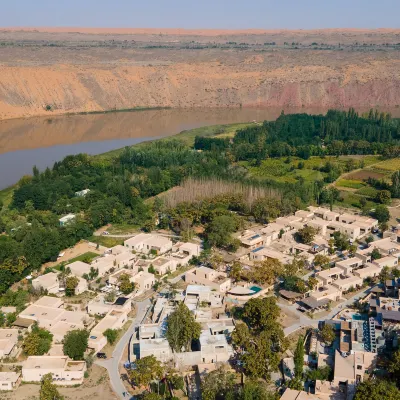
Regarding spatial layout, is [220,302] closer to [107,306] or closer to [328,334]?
[107,306]

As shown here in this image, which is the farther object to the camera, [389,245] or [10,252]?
[389,245]

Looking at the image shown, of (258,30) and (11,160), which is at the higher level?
(258,30)

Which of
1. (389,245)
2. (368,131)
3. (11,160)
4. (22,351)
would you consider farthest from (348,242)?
(11,160)

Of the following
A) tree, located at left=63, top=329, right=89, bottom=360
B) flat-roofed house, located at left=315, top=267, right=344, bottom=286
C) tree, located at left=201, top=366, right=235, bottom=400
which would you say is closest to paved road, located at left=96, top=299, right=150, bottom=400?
tree, located at left=63, top=329, right=89, bottom=360

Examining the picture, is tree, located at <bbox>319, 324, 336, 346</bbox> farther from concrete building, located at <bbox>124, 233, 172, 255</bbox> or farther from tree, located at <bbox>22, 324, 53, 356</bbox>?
concrete building, located at <bbox>124, 233, 172, 255</bbox>

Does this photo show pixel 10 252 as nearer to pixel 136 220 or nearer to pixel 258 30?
pixel 136 220

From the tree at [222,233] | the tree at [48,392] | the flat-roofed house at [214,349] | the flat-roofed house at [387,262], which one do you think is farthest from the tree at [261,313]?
the flat-roofed house at [387,262]

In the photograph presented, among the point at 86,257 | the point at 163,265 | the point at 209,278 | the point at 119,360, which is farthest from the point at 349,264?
the point at 86,257
